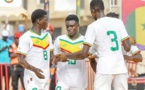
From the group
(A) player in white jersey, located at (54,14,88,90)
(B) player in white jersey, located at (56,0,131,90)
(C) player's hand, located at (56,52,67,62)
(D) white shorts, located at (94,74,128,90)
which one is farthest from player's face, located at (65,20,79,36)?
(D) white shorts, located at (94,74,128,90)

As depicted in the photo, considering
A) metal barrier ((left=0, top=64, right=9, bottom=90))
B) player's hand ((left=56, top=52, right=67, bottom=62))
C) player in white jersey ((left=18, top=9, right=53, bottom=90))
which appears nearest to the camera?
player's hand ((left=56, top=52, right=67, bottom=62))

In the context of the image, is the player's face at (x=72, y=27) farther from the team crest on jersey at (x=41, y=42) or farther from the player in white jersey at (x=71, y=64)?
the team crest on jersey at (x=41, y=42)

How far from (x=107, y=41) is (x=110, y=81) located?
575mm

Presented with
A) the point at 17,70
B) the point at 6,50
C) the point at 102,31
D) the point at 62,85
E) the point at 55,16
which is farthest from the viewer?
the point at 55,16

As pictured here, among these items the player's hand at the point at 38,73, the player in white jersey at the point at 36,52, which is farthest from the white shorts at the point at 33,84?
the player's hand at the point at 38,73

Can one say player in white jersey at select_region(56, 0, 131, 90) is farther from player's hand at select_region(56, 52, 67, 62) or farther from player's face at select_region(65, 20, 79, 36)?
player's face at select_region(65, 20, 79, 36)

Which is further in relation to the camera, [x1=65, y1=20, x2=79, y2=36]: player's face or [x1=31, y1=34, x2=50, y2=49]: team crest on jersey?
[x1=65, y1=20, x2=79, y2=36]: player's face

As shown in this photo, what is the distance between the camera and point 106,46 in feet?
23.8

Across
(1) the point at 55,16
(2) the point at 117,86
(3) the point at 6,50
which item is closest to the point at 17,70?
(3) the point at 6,50

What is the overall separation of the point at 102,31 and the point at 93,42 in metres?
0.21

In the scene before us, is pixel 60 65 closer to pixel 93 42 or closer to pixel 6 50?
pixel 93 42

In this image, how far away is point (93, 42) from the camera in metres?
7.29

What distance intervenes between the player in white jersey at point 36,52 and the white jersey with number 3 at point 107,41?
1107 mm

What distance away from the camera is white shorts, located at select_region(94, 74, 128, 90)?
7.24 m
